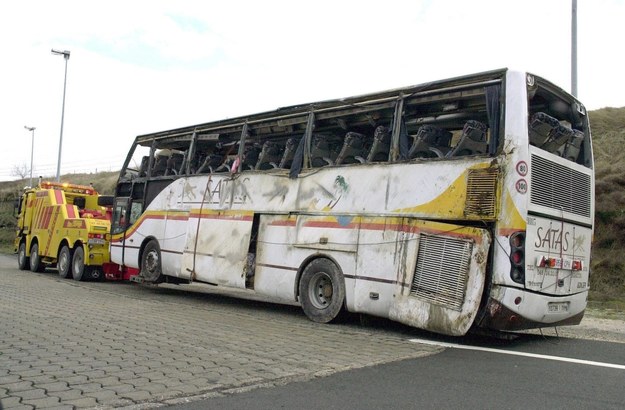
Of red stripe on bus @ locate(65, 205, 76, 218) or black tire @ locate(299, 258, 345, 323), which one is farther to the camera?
red stripe on bus @ locate(65, 205, 76, 218)

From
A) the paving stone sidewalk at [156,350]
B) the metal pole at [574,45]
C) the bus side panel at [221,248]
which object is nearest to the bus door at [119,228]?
the bus side panel at [221,248]

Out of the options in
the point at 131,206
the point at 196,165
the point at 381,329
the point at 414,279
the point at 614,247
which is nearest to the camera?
the point at 414,279

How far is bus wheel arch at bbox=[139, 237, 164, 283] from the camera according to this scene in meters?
13.5

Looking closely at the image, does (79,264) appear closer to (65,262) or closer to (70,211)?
(65,262)

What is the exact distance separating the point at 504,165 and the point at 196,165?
7587 mm

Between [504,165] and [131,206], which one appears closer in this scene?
[504,165]

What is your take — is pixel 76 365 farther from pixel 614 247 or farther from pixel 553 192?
pixel 614 247

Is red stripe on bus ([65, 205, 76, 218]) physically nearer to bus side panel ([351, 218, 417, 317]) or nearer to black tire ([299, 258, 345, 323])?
black tire ([299, 258, 345, 323])

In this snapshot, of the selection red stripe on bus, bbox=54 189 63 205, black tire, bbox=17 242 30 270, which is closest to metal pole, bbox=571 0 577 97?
red stripe on bus, bbox=54 189 63 205

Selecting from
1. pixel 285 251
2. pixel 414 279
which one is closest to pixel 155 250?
pixel 285 251

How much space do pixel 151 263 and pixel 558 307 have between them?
30.7 ft

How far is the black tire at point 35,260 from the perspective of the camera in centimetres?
2000

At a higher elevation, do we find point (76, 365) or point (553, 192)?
point (553, 192)

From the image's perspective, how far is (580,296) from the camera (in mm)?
8453
